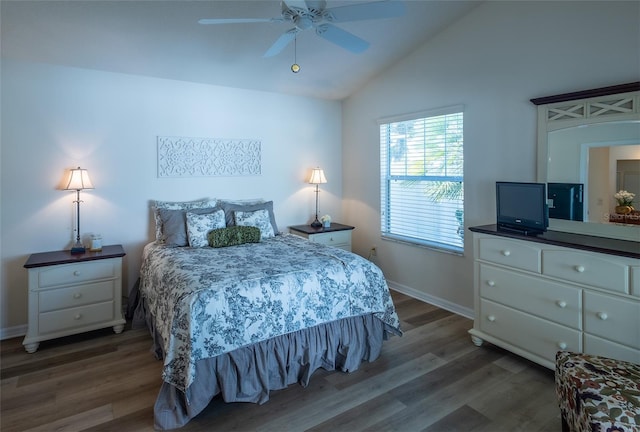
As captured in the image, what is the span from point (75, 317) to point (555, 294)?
3743 mm

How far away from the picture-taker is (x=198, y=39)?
3201mm

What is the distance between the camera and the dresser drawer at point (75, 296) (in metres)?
3.06

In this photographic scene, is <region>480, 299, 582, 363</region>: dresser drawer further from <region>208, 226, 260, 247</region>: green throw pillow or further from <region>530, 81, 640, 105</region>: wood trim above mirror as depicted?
<region>208, 226, 260, 247</region>: green throw pillow

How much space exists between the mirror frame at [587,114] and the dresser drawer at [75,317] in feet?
12.5

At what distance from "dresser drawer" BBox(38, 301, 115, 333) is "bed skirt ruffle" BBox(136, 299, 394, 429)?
0.67 m

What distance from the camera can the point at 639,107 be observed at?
2.43m

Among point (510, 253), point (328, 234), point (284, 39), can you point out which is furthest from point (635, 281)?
Answer: point (328, 234)

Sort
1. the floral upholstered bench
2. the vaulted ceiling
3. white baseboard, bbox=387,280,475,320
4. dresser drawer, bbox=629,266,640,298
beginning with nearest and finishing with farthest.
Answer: the floral upholstered bench
dresser drawer, bbox=629,266,640,298
the vaulted ceiling
white baseboard, bbox=387,280,475,320

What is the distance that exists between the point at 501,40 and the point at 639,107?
123cm

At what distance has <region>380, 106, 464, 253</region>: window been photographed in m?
3.74

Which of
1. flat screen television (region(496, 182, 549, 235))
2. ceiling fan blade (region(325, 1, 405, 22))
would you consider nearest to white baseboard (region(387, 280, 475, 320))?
flat screen television (region(496, 182, 549, 235))

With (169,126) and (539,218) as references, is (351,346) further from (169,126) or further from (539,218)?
(169,126)

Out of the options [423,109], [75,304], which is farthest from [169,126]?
[423,109]

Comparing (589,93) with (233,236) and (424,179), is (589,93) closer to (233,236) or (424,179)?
(424,179)
